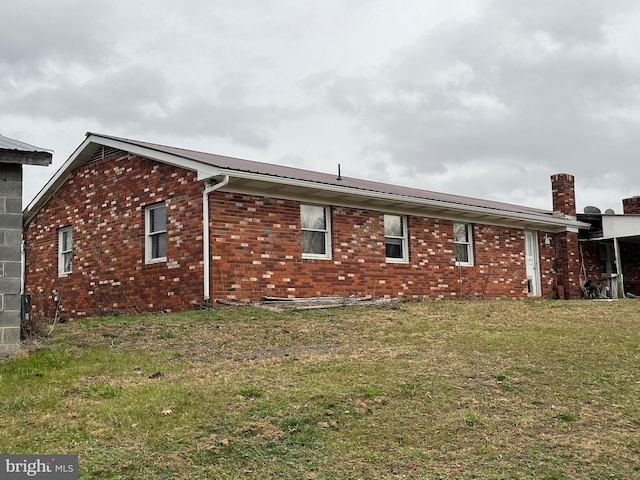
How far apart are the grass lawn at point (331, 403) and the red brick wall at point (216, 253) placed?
380 cm

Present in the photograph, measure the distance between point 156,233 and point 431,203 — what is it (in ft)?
23.4

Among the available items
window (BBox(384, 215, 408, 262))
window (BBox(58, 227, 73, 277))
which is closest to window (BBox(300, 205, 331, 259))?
window (BBox(384, 215, 408, 262))

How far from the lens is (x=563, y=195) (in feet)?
79.6

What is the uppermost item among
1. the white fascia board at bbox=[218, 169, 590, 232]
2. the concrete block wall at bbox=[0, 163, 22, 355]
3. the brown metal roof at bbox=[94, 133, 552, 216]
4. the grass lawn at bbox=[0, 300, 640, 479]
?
the brown metal roof at bbox=[94, 133, 552, 216]

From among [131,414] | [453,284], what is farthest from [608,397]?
[453,284]

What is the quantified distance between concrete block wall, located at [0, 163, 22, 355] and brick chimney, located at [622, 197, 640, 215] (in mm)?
24183

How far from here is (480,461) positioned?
569cm

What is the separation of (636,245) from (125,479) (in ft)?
87.1

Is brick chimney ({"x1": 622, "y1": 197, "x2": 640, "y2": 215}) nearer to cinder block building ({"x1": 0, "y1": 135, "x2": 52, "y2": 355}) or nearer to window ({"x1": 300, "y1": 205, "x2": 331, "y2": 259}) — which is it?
window ({"x1": 300, "y1": 205, "x2": 331, "y2": 259})

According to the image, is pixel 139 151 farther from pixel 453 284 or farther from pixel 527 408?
pixel 527 408

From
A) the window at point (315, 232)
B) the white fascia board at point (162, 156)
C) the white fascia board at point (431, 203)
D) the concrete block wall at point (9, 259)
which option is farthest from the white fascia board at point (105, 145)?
the concrete block wall at point (9, 259)

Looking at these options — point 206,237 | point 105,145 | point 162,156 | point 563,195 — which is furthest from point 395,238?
point 563,195

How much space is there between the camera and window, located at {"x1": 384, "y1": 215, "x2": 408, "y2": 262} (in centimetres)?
1816

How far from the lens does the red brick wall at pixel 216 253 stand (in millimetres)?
14984
